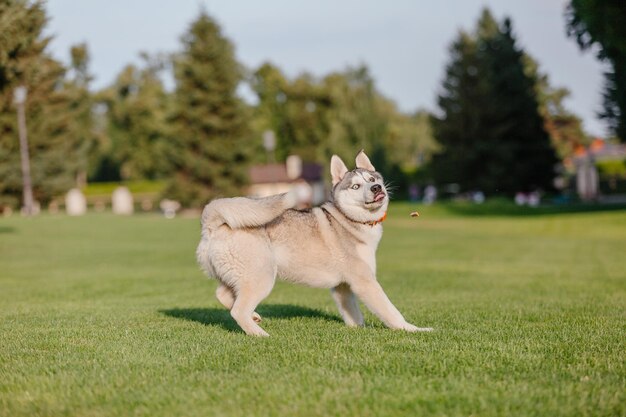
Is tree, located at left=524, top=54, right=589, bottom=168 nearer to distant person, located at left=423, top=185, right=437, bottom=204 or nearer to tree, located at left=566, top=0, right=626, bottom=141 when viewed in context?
distant person, located at left=423, top=185, right=437, bottom=204

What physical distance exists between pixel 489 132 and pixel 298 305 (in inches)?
2233

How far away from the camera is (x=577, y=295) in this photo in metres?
13.4

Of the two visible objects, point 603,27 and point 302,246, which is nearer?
point 302,246

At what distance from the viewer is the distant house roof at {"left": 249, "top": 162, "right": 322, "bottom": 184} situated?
85269mm

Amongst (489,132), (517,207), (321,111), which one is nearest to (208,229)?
(517,207)

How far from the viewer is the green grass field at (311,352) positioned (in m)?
4.82

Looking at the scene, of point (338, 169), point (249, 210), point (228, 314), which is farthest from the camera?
point (228, 314)

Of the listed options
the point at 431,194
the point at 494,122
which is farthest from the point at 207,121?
the point at 494,122

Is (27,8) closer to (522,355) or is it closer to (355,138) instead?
(522,355)

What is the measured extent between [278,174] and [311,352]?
80.5 m

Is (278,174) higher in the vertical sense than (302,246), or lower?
higher

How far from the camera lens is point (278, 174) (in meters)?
86.6

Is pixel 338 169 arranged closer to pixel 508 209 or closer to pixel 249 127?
pixel 508 209

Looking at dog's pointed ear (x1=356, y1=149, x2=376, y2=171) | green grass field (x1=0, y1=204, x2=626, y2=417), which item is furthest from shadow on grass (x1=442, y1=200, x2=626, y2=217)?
dog's pointed ear (x1=356, y1=149, x2=376, y2=171)
